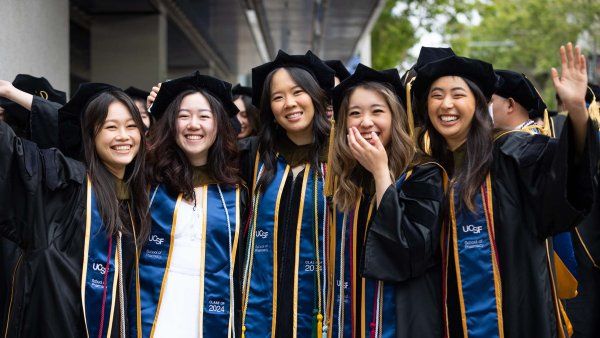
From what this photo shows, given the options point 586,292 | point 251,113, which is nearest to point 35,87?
point 251,113

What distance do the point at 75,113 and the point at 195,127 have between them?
24.6 inches

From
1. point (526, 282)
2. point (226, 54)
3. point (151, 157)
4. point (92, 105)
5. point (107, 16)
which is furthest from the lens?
point (226, 54)

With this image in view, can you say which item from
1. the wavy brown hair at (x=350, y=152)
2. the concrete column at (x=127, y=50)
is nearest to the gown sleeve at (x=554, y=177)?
the wavy brown hair at (x=350, y=152)

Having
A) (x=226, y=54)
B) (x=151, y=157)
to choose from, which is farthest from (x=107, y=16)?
(x=226, y=54)

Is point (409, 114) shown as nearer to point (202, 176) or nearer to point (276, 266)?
point (276, 266)

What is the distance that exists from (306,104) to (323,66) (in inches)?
10.8

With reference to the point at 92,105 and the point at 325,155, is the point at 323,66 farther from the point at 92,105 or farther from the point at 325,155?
the point at 92,105

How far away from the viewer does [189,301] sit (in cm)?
358

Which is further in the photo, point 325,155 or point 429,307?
point 325,155

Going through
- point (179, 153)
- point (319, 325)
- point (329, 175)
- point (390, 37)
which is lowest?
point (319, 325)

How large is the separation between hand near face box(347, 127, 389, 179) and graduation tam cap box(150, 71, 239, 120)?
92 cm

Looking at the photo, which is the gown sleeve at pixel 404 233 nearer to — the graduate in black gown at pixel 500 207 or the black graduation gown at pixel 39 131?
the graduate in black gown at pixel 500 207

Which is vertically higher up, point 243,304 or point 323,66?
point 323,66

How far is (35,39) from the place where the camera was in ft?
18.8
